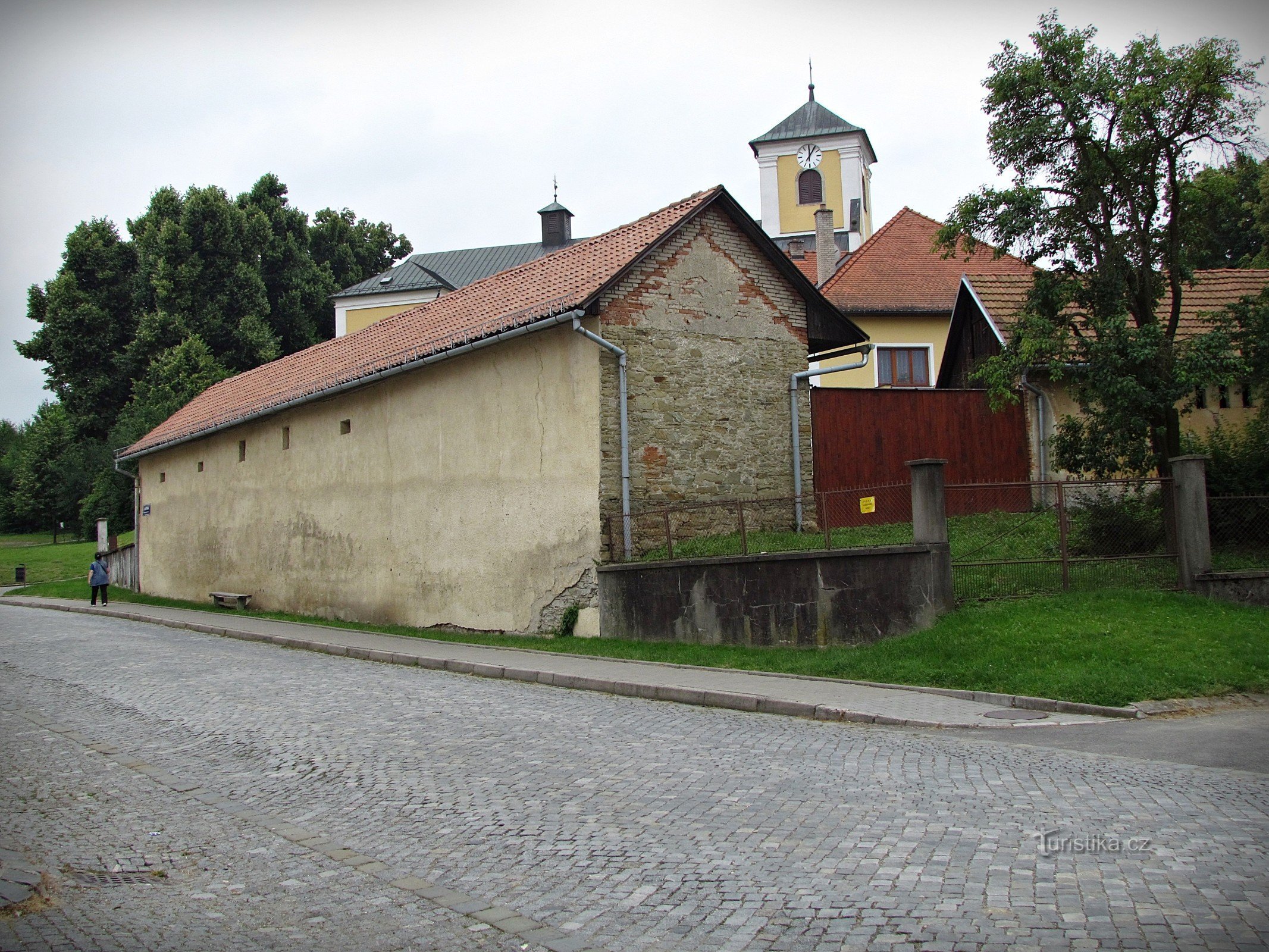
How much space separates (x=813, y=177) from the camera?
61.6 m

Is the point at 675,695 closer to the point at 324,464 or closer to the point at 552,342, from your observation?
the point at 552,342

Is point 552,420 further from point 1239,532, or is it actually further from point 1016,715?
point 1239,532

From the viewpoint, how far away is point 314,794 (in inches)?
291

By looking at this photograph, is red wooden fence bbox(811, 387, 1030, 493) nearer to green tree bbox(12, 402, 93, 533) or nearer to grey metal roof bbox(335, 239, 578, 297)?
grey metal roof bbox(335, 239, 578, 297)

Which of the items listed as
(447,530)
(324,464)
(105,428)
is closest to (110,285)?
(105,428)

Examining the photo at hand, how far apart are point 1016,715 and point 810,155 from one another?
183 feet

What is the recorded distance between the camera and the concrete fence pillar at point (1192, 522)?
13.9 meters

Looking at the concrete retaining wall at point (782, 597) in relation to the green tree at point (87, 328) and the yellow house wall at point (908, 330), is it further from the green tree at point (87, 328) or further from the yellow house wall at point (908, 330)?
the green tree at point (87, 328)

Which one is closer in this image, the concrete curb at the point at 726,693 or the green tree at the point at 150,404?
the concrete curb at the point at 726,693

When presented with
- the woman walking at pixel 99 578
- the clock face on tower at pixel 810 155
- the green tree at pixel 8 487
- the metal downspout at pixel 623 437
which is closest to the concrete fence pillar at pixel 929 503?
the metal downspout at pixel 623 437

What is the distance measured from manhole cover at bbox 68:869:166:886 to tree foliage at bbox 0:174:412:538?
47.0 m

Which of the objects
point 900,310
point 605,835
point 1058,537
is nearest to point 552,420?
point 1058,537

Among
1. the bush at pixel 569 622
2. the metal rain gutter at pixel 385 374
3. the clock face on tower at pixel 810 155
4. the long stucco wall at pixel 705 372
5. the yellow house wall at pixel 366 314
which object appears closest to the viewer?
the metal rain gutter at pixel 385 374

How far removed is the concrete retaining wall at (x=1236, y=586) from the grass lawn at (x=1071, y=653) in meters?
0.30
